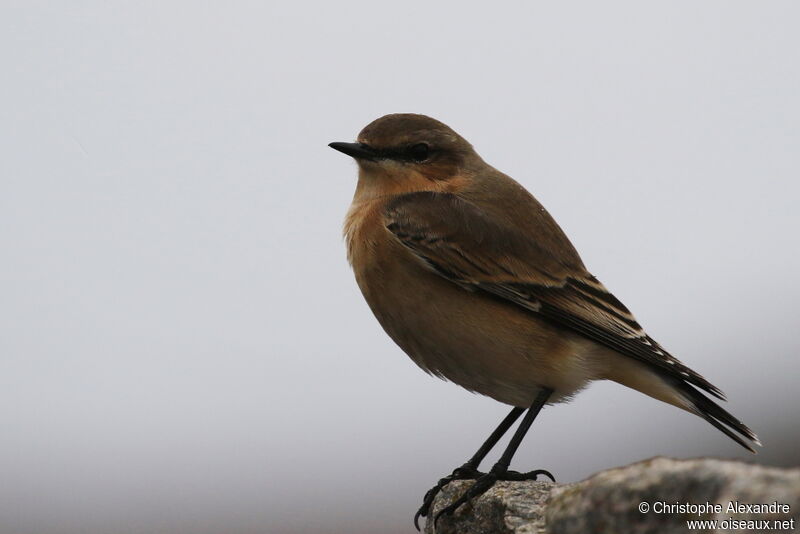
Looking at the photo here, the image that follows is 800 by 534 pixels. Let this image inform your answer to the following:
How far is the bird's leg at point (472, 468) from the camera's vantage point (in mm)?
7891

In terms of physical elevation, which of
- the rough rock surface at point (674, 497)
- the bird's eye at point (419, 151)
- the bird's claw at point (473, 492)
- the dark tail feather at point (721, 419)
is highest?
the bird's eye at point (419, 151)

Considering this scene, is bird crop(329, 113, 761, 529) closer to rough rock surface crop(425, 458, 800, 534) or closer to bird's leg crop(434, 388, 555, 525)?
bird's leg crop(434, 388, 555, 525)

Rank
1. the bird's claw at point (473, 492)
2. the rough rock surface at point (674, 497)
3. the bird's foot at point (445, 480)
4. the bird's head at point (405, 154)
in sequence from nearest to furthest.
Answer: the rough rock surface at point (674, 497) < the bird's claw at point (473, 492) < the bird's foot at point (445, 480) < the bird's head at point (405, 154)

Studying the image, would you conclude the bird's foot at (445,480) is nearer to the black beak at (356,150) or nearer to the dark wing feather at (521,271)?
the dark wing feather at (521,271)

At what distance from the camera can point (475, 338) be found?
7.96 metres

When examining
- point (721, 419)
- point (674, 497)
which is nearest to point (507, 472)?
point (721, 419)

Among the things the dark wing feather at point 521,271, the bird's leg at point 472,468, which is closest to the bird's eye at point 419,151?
the dark wing feather at point 521,271

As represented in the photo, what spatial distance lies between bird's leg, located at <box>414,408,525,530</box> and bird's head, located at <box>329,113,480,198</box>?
2.17 m

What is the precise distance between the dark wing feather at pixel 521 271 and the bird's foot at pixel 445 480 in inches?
53.8

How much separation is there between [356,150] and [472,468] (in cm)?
302

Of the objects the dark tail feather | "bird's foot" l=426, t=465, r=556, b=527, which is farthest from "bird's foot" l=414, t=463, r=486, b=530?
the dark tail feather

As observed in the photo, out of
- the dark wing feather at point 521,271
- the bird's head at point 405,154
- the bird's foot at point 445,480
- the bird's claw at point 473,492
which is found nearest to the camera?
the bird's claw at point 473,492

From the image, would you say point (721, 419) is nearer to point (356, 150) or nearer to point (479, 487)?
point (479, 487)

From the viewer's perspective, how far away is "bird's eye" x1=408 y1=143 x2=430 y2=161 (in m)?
9.41
